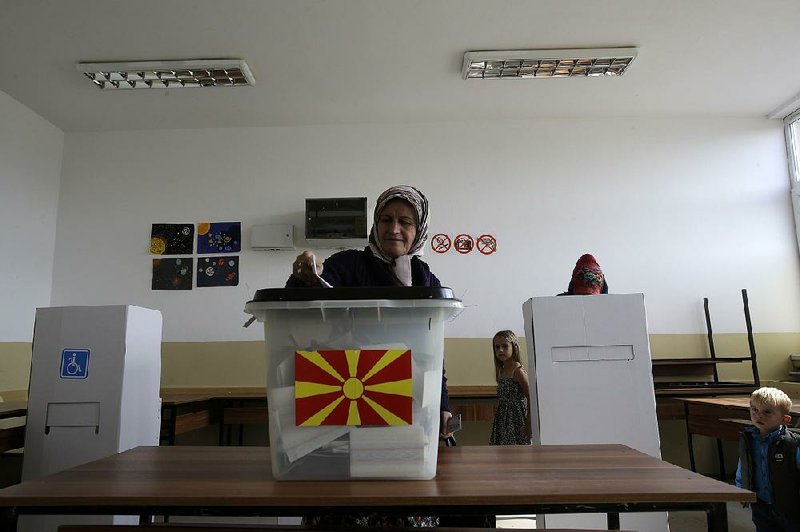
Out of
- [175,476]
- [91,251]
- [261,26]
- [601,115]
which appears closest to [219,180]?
[91,251]

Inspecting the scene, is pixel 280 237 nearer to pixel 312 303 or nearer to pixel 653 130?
pixel 653 130

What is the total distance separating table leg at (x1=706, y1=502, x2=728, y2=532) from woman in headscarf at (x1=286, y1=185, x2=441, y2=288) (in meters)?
0.77

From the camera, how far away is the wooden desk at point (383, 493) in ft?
2.45

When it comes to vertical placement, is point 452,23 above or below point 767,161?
above

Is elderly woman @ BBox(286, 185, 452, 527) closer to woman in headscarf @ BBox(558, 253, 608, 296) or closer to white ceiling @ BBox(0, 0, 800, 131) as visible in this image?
woman in headscarf @ BBox(558, 253, 608, 296)

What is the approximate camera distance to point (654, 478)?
0.84 m

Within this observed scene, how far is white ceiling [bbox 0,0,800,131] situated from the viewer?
326 cm

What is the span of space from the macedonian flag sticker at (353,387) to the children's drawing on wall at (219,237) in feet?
12.9

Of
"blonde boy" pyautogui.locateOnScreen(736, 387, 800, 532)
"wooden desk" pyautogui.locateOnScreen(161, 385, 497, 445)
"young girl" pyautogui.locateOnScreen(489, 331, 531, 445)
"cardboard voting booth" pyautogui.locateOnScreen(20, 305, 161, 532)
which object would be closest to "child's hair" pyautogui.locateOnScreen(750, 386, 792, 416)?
"blonde boy" pyautogui.locateOnScreen(736, 387, 800, 532)

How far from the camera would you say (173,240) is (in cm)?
463

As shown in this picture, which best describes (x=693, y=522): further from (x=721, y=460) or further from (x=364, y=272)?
(x=364, y=272)

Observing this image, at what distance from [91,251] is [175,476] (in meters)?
4.48

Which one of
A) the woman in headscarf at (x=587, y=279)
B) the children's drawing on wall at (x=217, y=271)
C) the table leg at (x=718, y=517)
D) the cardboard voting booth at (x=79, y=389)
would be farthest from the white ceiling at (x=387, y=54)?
the table leg at (x=718, y=517)

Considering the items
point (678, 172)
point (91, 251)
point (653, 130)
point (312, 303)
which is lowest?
point (312, 303)
